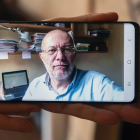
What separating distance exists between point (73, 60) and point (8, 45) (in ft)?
0.41

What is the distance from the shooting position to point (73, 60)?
0.33 metres

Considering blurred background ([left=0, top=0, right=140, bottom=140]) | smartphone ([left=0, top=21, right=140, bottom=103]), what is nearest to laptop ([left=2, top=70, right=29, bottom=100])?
smartphone ([left=0, top=21, right=140, bottom=103])

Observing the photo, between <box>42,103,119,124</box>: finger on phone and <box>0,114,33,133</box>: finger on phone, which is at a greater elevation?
<box>42,103,119,124</box>: finger on phone

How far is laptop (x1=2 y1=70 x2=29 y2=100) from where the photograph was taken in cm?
34

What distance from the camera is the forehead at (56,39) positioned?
327mm

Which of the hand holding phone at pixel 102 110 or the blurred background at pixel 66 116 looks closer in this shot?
the hand holding phone at pixel 102 110

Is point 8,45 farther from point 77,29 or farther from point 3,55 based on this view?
point 77,29

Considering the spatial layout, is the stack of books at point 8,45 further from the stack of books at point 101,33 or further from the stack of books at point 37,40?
the stack of books at point 101,33

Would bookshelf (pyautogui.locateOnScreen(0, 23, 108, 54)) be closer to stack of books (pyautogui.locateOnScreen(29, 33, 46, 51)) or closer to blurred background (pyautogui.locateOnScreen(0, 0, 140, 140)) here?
stack of books (pyautogui.locateOnScreen(29, 33, 46, 51))

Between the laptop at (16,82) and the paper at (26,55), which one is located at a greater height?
the paper at (26,55)

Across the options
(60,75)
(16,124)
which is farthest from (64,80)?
(16,124)

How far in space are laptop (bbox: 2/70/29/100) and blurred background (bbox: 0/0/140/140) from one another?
11cm

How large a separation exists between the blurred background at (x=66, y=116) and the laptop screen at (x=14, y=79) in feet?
0.38

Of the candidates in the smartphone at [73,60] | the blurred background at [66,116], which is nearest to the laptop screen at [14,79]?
the smartphone at [73,60]
